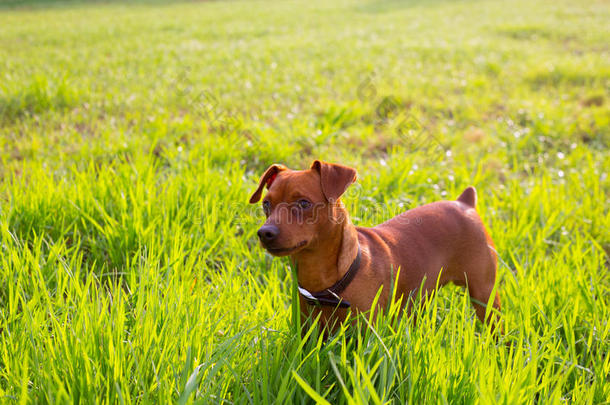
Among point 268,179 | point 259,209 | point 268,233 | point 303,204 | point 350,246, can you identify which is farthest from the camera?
point 259,209

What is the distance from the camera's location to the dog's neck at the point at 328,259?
7.33ft

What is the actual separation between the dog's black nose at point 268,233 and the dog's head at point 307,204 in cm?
3

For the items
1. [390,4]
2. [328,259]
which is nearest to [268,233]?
[328,259]

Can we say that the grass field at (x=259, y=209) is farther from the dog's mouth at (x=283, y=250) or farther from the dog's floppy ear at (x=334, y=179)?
the dog's floppy ear at (x=334, y=179)

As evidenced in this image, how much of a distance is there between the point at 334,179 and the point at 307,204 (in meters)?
0.18

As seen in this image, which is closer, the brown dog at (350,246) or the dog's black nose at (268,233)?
the dog's black nose at (268,233)

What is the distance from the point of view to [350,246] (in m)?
2.28

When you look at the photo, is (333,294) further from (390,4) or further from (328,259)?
(390,4)

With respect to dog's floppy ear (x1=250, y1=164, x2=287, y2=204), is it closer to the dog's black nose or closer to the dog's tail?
the dog's black nose

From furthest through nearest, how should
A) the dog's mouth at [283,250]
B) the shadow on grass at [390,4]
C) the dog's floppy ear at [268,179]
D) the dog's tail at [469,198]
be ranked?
the shadow on grass at [390,4] < the dog's tail at [469,198] < the dog's floppy ear at [268,179] < the dog's mouth at [283,250]

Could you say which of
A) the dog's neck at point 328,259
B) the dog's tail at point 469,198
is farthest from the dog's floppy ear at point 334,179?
the dog's tail at point 469,198

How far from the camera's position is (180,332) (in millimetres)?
2053

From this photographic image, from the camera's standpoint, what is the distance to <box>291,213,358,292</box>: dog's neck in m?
2.23

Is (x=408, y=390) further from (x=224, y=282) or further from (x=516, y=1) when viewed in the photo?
(x=516, y=1)
